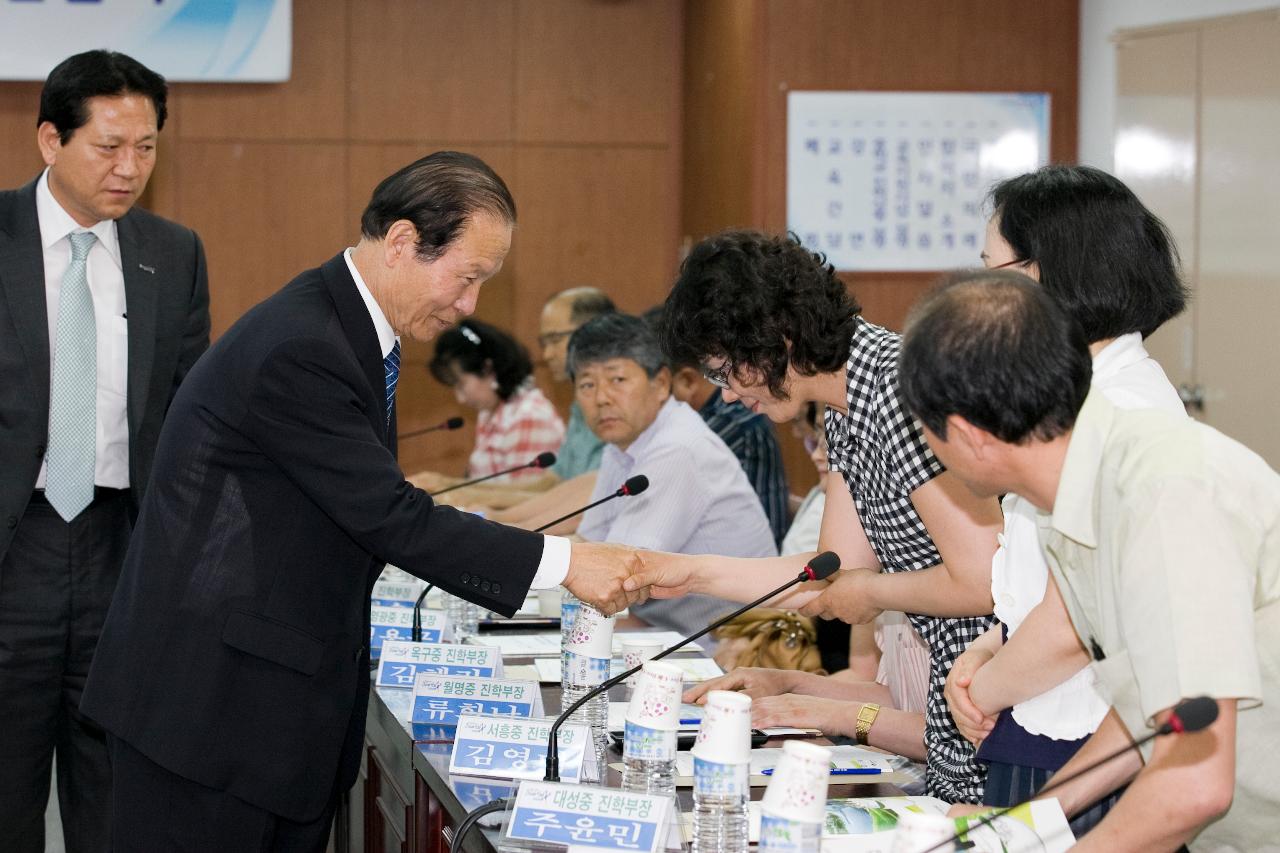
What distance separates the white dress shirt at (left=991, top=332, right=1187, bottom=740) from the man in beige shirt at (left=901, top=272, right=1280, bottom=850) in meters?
0.20

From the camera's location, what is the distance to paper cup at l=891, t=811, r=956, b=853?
131 centimetres

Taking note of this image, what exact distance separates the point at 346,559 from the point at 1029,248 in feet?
3.31

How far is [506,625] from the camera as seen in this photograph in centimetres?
306

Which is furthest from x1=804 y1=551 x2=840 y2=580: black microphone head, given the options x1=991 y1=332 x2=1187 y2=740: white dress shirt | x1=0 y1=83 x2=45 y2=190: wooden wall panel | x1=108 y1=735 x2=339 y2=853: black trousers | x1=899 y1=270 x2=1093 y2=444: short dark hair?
x1=0 y1=83 x2=45 y2=190: wooden wall panel

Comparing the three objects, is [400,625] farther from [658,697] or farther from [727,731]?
[727,731]

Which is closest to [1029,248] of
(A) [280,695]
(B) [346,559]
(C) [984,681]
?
(C) [984,681]

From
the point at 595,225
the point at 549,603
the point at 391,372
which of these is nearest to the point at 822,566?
the point at 391,372

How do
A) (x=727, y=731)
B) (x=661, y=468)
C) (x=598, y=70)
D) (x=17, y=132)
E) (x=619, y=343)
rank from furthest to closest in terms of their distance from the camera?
1. (x=598, y=70)
2. (x=17, y=132)
3. (x=619, y=343)
4. (x=661, y=468)
5. (x=727, y=731)

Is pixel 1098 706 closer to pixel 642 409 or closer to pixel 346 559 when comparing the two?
pixel 346 559

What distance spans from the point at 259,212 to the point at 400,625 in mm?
3740

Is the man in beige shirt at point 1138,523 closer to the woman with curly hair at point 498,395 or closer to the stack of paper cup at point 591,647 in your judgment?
the stack of paper cup at point 591,647

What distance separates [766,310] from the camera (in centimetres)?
211

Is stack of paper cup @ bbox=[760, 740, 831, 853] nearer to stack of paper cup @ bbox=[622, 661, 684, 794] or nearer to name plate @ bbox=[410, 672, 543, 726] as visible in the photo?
stack of paper cup @ bbox=[622, 661, 684, 794]

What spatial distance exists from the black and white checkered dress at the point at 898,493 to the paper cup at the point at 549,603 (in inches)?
44.9
